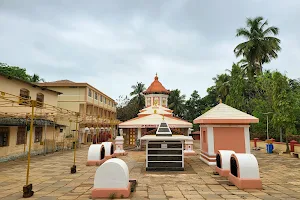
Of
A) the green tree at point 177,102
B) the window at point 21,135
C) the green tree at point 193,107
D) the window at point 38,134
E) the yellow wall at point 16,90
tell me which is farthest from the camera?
the green tree at point 193,107

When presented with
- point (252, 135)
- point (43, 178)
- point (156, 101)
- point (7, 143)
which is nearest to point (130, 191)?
point (43, 178)

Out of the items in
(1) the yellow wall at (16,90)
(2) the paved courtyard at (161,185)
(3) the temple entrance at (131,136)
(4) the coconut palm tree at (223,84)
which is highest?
(4) the coconut palm tree at (223,84)

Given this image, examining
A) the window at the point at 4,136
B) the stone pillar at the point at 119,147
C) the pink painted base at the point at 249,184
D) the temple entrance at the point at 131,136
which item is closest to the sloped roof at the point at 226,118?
the pink painted base at the point at 249,184

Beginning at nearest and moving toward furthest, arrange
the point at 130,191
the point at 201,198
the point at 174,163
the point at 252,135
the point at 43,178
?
the point at 201,198 < the point at 130,191 < the point at 43,178 < the point at 174,163 < the point at 252,135

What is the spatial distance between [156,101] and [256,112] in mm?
11546

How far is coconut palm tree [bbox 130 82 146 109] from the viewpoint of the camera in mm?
42969

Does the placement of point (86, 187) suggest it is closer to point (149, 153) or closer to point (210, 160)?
point (149, 153)

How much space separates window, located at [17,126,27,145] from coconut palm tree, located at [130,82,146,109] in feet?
93.1

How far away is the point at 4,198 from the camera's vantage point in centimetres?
614

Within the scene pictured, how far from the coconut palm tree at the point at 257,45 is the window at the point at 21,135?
2836 centimetres

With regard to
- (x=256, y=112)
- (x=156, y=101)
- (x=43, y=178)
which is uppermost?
(x=156, y=101)

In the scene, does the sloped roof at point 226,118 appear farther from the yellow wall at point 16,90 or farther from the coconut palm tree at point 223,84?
the coconut palm tree at point 223,84

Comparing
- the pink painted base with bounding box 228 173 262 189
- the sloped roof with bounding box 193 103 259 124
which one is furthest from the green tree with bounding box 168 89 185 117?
the pink painted base with bounding box 228 173 262 189

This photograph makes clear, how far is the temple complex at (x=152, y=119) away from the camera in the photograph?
1863 cm
